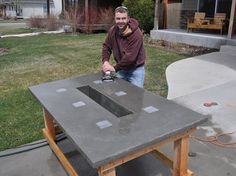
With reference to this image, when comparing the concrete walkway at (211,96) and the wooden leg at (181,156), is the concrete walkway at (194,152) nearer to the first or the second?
the concrete walkway at (211,96)

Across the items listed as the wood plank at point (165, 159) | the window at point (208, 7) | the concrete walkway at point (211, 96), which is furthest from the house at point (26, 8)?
the wood plank at point (165, 159)

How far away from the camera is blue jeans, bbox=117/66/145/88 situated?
3844 millimetres

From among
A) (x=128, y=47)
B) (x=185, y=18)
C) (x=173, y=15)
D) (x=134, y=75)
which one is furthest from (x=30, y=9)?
(x=128, y=47)

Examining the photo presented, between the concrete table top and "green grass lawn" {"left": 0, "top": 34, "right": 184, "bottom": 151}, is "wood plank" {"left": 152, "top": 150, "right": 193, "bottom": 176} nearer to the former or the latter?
the concrete table top

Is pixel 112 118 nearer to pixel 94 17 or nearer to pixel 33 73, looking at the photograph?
pixel 33 73

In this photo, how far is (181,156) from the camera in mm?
2627

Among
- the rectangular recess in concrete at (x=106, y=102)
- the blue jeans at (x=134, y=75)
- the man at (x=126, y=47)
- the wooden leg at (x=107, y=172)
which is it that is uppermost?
the man at (x=126, y=47)

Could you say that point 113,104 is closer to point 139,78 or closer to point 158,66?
point 139,78

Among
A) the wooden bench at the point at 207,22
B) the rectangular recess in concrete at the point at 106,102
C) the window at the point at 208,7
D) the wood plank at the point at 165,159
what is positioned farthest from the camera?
the window at the point at 208,7

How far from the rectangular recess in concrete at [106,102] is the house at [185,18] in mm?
7718

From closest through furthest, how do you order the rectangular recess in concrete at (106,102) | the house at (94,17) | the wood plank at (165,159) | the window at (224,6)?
the rectangular recess in concrete at (106,102)
the wood plank at (165,159)
the window at (224,6)
the house at (94,17)

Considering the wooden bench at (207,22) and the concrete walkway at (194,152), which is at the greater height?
the wooden bench at (207,22)

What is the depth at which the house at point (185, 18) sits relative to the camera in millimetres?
10391

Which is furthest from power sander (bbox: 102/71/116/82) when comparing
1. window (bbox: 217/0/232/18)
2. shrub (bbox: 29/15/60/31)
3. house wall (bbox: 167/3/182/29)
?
shrub (bbox: 29/15/60/31)
